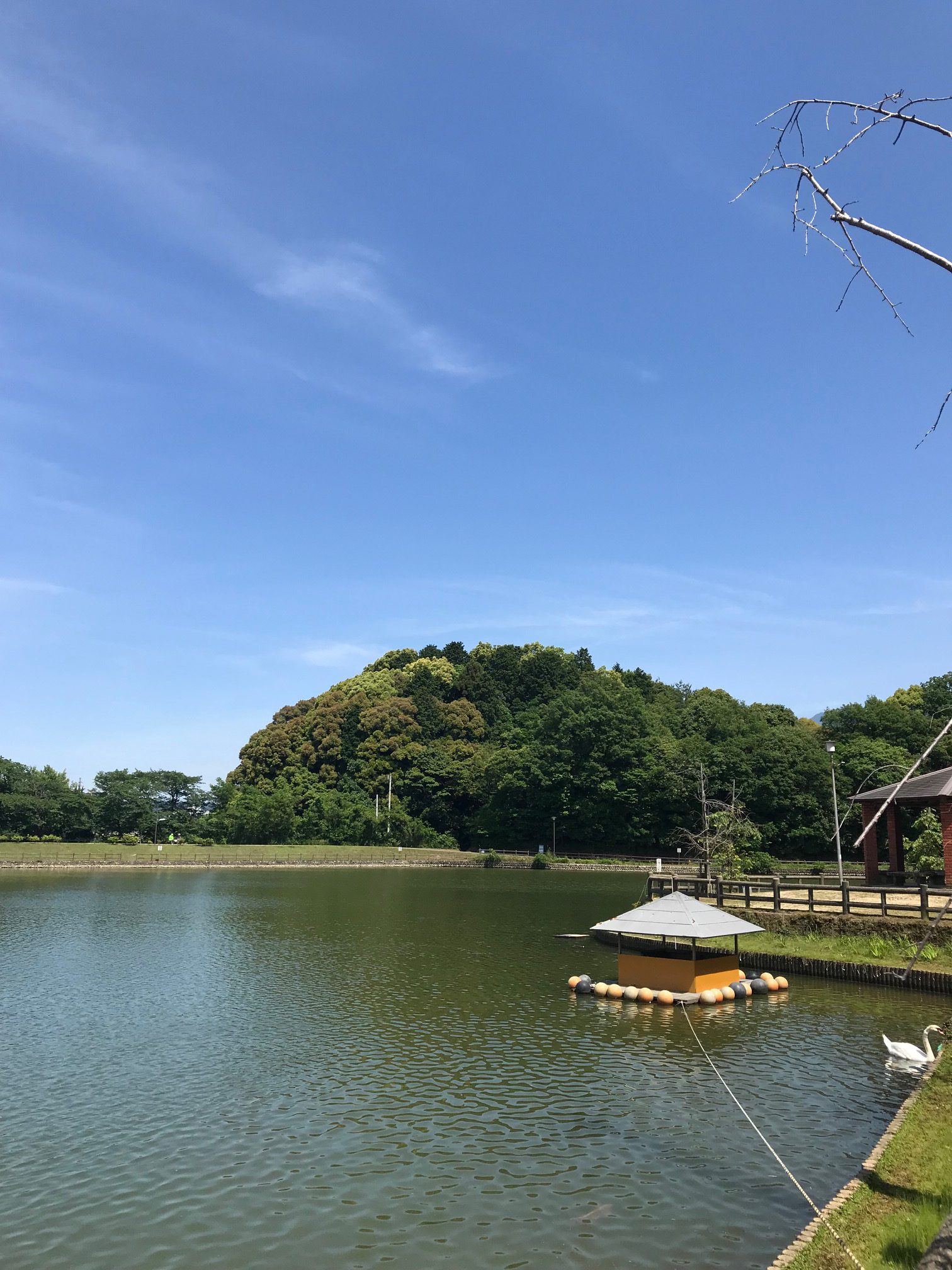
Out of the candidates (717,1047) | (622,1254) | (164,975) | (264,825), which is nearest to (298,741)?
(264,825)

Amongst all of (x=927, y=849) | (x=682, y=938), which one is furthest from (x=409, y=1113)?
(x=927, y=849)

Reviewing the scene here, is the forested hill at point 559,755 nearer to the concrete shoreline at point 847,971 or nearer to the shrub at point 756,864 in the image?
the shrub at point 756,864

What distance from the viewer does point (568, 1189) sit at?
10.7 meters

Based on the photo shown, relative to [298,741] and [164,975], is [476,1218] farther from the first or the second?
[298,741]

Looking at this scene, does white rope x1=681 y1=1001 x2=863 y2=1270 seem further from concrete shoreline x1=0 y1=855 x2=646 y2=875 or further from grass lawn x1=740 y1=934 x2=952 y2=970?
concrete shoreline x1=0 y1=855 x2=646 y2=875

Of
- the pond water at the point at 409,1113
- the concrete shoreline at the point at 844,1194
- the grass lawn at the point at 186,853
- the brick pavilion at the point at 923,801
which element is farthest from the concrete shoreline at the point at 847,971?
the grass lawn at the point at 186,853

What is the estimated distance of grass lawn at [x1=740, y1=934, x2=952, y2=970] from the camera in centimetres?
2177

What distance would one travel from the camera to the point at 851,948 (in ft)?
79.7

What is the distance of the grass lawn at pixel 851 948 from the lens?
71.4 ft

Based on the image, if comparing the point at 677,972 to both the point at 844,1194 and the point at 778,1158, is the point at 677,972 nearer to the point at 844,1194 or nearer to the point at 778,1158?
the point at 778,1158

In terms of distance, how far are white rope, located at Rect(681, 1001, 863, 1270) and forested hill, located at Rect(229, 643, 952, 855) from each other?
188ft

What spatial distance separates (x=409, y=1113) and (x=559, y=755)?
3227 inches

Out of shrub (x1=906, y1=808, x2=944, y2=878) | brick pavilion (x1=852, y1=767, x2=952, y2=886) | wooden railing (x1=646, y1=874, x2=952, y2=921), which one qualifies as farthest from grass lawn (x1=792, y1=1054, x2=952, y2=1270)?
shrub (x1=906, y1=808, x2=944, y2=878)

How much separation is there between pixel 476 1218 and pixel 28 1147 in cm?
686
